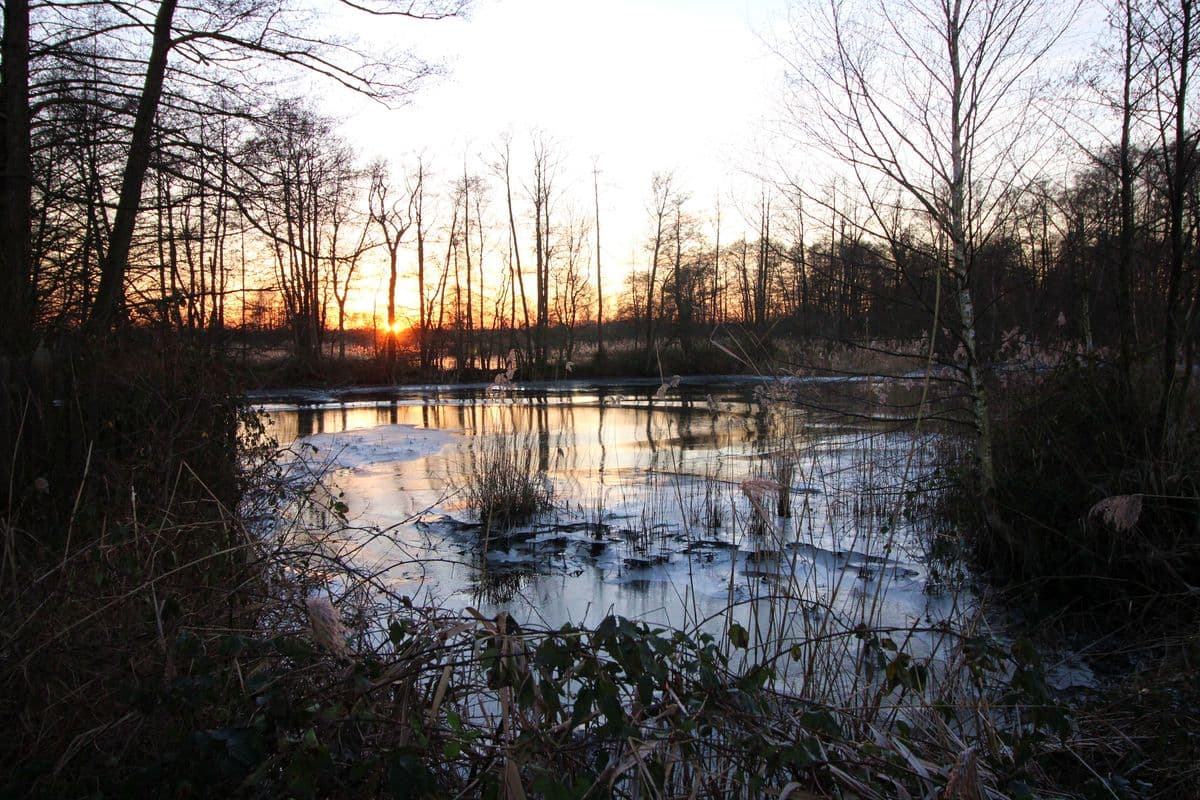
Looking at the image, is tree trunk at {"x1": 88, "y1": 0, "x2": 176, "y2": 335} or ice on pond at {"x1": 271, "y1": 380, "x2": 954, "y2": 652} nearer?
ice on pond at {"x1": 271, "y1": 380, "x2": 954, "y2": 652}

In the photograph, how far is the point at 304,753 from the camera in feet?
5.04

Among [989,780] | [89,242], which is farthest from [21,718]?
[89,242]

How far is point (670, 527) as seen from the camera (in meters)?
7.25

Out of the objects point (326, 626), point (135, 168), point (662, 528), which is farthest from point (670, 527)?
point (135, 168)

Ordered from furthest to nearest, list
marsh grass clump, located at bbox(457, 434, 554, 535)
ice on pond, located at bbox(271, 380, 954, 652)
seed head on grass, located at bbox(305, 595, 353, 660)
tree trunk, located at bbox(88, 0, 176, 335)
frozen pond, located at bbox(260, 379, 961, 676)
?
marsh grass clump, located at bbox(457, 434, 554, 535)
tree trunk, located at bbox(88, 0, 176, 335)
ice on pond, located at bbox(271, 380, 954, 652)
frozen pond, located at bbox(260, 379, 961, 676)
seed head on grass, located at bbox(305, 595, 353, 660)

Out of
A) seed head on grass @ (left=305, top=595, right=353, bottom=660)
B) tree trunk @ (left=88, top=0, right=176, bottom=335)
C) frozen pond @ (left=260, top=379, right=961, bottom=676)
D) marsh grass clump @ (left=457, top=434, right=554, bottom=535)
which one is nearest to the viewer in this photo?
seed head on grass @ (left=305, top=595, right=353, bottom=660)

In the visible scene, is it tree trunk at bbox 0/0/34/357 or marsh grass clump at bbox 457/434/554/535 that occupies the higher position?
tree trunk at bbox 0/0/34/357

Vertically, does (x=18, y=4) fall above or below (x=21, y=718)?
above

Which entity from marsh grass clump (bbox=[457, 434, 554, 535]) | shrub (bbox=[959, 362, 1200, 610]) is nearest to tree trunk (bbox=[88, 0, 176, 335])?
marsh grass clump (bbox=[457, 434, 554, 535])

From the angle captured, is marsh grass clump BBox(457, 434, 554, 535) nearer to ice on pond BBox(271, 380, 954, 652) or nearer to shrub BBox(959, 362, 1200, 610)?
ice on pond BBox(271, 380, 954, 652)

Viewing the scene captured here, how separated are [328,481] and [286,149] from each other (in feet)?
13.9

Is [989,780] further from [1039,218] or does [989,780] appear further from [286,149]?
[286,149]

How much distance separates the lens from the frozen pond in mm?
4234

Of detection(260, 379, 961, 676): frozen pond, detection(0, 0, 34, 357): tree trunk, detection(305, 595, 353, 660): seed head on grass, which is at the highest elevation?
detection(0, 0, 34, 357): tree trunk
